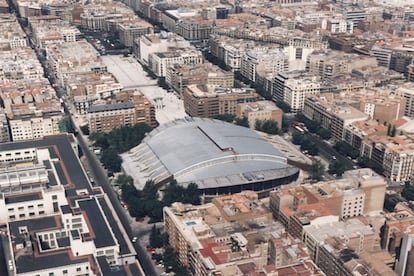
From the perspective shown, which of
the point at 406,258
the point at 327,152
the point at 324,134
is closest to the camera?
the point at 406,258

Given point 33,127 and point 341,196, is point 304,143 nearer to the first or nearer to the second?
point 341,196

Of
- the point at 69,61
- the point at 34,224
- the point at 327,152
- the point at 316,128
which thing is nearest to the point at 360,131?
the point at 327,152

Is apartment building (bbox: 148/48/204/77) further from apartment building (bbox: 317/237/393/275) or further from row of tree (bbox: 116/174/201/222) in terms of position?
apartment building (bbox: 317/237/393/275)

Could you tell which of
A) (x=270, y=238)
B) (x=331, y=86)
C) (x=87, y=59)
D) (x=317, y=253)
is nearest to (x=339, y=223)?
(x=317, y=253)

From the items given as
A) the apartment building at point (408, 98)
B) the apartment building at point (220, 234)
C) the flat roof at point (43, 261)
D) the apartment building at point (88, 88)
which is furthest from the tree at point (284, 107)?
the flat roof at point (43, 261)

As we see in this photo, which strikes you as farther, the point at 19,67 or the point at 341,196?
the point at 19,67

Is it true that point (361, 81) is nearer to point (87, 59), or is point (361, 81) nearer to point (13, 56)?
point (87, 59)

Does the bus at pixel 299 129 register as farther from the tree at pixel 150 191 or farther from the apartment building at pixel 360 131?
the tree at pixel 150 191
